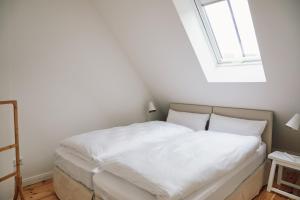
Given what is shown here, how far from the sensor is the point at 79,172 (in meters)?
1.89

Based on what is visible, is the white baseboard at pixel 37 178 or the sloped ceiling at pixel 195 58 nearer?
the sloped ceiling at pixel 195 58

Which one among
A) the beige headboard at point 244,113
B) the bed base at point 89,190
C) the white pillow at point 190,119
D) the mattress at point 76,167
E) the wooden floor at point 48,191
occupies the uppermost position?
the beige headboard at point 244,113

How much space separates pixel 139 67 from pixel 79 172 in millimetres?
1943

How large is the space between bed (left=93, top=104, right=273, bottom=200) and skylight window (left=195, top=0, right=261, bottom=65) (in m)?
0.69

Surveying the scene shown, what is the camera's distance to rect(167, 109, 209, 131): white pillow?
2943mm

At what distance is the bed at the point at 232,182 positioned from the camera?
1.45 metres

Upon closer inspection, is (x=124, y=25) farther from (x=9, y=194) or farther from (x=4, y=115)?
(x=9, y=194)

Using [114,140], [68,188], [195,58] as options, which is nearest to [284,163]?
[195,58]

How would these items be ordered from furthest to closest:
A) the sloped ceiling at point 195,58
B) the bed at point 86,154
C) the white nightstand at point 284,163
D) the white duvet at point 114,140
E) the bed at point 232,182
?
the white nightstand at point 284,163 → the white duvet at point 114,140 → the bed at point 86,154 → the sloped ceiling at point 195,58 → the bed at point 232,182

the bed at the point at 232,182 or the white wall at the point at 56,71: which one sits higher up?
the white wall at the point at 56,71

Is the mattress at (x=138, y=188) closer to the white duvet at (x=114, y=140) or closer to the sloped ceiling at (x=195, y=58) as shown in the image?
the white duvet at (x=114, y=140)

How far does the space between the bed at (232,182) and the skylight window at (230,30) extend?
69cm

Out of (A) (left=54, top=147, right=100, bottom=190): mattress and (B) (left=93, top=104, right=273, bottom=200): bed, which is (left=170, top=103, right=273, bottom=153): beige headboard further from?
Result: (A) (left=54, top=147, right=100, bottom=190): mattress

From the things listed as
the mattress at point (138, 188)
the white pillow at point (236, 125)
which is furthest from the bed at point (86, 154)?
the white pillow at point (236, 125)
